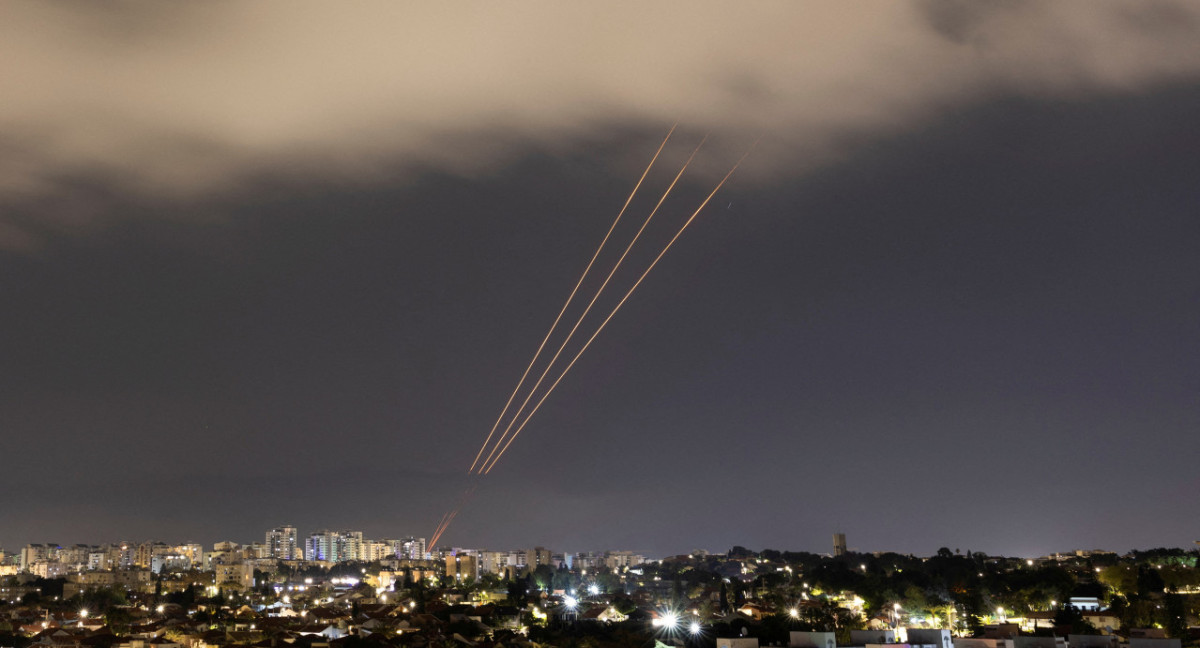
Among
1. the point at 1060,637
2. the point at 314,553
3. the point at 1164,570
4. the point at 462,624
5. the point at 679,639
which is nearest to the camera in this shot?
the point at 1060,637

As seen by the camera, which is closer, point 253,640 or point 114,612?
point 253,640

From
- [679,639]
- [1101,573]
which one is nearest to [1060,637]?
[679,639]

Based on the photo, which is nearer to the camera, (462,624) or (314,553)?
(462,624)

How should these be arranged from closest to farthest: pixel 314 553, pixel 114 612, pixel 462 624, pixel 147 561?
pixel 462 624
pixel 114 612
pixel 147 561
pixel 314 553

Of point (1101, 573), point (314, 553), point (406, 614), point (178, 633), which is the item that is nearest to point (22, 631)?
point (178, 633)

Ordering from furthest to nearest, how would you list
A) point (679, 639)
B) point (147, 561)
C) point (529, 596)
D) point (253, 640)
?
point (147, 561), point (529, 596), point (253, 640), point (679, 639)

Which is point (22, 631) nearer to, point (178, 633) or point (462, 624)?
point (178, 633)

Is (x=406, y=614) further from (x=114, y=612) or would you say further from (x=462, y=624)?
(x=114, y=612)

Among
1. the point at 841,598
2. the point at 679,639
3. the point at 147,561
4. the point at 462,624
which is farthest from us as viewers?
the point at 147,561
